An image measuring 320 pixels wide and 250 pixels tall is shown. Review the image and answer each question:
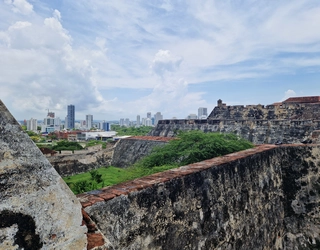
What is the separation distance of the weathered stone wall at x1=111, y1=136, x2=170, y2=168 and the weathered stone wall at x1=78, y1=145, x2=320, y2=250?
5.43 metres

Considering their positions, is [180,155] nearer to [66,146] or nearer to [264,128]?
[264,128]

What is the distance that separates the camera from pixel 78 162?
12.7 metres

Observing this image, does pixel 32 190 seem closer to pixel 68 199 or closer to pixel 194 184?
pixel 68 199

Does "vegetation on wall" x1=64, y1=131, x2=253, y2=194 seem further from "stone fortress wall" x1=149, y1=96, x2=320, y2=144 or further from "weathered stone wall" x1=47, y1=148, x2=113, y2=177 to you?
"weathered stone wall" x1=47, y1=148, x2=113, y2=177

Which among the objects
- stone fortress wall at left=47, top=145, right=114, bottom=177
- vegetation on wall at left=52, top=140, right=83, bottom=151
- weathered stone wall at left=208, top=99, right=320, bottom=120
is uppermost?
weathered stone wall at left=208, top=99, right=320, bottom=120

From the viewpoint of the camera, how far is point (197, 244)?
11.2 ft

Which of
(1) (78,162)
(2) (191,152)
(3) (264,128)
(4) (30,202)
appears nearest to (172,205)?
(4) (30,202)

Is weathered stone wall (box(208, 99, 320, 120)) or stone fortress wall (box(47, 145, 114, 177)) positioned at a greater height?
weathered stone wall (box(208, 99, 320, 120))

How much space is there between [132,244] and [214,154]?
13.9ft

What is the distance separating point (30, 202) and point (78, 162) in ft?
38.2

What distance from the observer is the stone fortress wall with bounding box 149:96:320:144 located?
1134cm

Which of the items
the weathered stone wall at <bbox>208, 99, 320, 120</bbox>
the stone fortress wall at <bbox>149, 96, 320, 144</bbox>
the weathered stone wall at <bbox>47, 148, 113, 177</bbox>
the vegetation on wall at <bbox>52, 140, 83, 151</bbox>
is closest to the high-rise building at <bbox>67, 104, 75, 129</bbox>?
the vegetation on wall at <bbox>52, 140, 83, 151</bbox>

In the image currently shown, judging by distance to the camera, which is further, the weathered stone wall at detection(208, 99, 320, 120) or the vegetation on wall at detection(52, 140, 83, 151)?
the vegetation on wall at detection(52, 140, 83, 151)

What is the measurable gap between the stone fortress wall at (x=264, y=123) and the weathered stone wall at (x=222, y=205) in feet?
11.2
